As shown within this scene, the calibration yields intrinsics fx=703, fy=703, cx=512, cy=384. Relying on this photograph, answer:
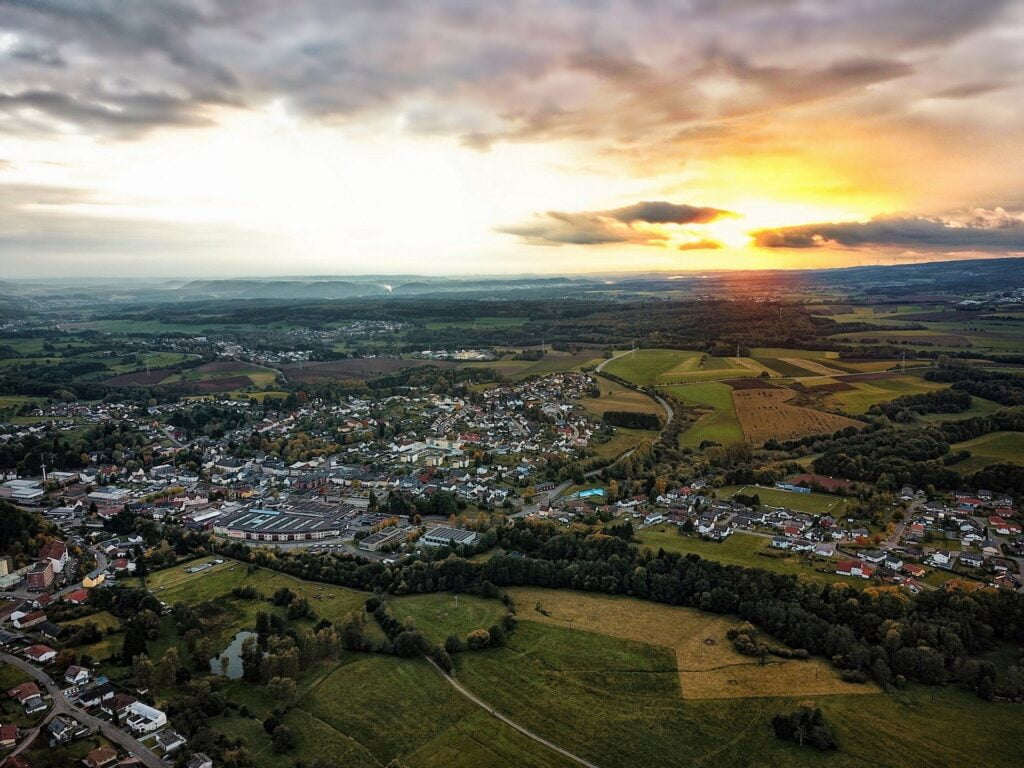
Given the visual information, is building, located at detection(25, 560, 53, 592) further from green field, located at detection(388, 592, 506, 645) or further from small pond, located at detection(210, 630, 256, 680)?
green field, located at detection(388, 592, 506, 645)

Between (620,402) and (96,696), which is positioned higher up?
(620,402)

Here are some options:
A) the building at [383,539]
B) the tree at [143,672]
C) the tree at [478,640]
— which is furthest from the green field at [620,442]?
the tree at [143,672]

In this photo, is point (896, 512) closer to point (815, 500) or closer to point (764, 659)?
point (815, 500)

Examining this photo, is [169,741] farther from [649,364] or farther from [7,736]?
[649,364]

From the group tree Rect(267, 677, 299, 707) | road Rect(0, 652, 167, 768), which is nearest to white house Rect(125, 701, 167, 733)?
road Rect(0, 652, 167, 768)

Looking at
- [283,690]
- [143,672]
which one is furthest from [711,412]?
[143,672]

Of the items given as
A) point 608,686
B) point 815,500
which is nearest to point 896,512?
point 815,500
